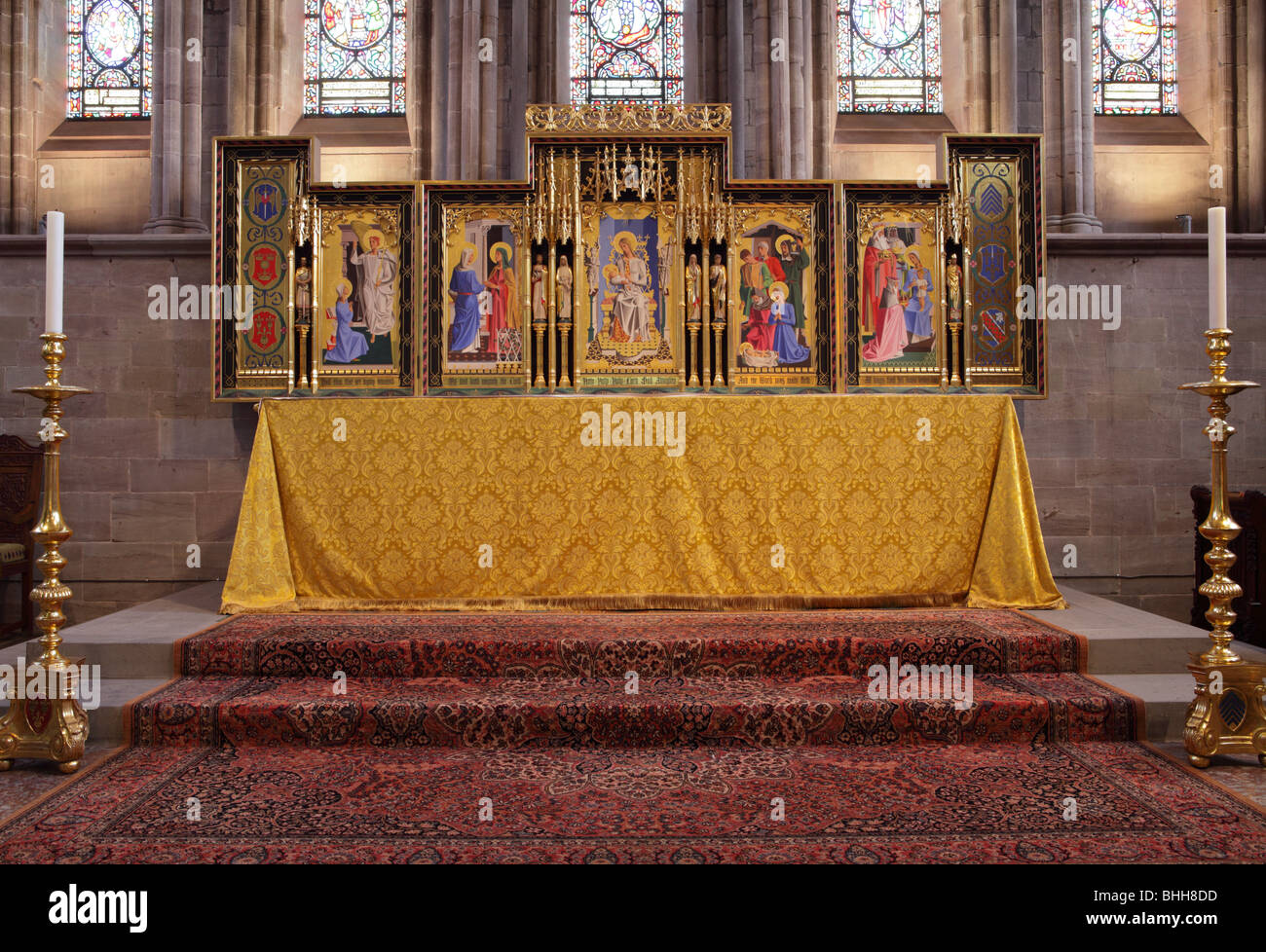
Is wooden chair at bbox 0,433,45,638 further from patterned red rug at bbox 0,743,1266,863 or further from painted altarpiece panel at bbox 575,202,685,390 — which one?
painted altarpiece panel at bbox 575,202,685,390

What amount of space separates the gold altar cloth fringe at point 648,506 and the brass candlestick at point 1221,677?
141 cm

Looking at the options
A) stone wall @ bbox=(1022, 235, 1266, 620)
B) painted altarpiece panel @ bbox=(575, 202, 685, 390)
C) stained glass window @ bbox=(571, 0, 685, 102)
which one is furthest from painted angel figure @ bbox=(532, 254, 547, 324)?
stone wall @ bbox=(1022, 235, 1266, 620)

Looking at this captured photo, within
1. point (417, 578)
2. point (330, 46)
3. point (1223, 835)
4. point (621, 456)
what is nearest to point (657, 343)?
point (621, 456)

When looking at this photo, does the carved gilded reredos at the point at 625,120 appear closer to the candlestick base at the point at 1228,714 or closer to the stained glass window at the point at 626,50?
the stained glass window at the point at 626,50

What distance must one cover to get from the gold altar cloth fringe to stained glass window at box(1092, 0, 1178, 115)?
4862 millimetres

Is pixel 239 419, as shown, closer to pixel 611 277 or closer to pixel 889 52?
pixel 611 277

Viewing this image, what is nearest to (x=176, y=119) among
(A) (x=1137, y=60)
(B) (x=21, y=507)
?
(B) (x=21, y=507)

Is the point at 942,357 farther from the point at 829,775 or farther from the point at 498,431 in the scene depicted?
the point at 829,775

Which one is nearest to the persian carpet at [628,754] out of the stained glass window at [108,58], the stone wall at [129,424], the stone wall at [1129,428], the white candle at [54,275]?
the white candle at [54,275]

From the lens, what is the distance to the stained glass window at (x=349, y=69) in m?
7.77

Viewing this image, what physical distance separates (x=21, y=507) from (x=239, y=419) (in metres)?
1.55

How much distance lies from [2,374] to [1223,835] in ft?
25.3

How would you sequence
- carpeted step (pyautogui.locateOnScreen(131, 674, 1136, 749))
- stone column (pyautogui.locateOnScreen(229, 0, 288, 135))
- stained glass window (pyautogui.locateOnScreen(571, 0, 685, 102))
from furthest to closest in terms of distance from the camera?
1. stained glass window (pyautogui.locateOnScreen(571, 0, 685, 102))
2. stone column (pyautogui.locateOnScreen(229, 0, 288, 135))
3. carpeted step (pyautogui.locateOnScreen(131, 674, 1136, 749))

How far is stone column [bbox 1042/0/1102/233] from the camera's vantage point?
274 inches
